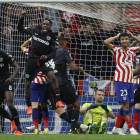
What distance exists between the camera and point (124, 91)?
7.41 metres

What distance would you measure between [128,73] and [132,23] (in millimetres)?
1157

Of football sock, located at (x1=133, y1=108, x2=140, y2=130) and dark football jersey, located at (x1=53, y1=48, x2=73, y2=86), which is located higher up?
dark football jersey, located at (x1=53, y1=48, x2=73, y2=86)

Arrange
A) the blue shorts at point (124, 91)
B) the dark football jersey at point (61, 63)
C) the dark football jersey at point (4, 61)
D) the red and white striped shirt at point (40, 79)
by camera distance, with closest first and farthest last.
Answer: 1. the blue shorts at point (124, 91)
2. the dark football jersey at point (4, 61)
3. the dark football jersey at point (61, 63)
4. the red and white striped shirt at point (40, 79)

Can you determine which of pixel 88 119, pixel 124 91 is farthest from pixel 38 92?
pixel 124 91

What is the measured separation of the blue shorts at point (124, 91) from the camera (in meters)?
7.41

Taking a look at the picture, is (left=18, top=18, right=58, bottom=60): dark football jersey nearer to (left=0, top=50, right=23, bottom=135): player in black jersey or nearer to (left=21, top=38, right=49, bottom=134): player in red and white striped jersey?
(left=0, top=50, right=23, bottom=135): player in black jersey

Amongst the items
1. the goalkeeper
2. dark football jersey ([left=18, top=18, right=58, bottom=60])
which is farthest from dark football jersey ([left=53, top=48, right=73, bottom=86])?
the goalkeeper

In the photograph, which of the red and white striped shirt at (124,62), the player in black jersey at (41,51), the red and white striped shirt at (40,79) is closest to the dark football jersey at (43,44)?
the player in black jersey at (41,51)

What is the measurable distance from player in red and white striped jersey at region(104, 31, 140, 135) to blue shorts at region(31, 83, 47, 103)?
1.56 metres

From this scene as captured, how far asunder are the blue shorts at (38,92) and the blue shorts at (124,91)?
62.1 inches

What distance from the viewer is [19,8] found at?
→ 30.0ft

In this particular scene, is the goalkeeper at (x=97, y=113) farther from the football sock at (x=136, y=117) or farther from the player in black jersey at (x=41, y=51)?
the player in black jersey at (x=41, y=51)

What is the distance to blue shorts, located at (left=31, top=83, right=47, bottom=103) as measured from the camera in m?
8.10

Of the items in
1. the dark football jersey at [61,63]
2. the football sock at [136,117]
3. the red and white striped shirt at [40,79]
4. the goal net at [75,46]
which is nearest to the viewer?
the dark football jersey at [61,63]
